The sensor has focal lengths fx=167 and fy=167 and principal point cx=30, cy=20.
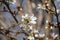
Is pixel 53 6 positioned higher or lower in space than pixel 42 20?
higher

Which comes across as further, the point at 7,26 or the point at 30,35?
the point at 7,26

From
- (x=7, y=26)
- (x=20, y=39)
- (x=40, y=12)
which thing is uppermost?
(x=40, y=12)

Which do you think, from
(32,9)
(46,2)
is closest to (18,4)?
(32,9)

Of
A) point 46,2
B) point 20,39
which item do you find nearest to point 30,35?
point 20,39

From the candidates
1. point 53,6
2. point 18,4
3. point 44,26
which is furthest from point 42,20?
point 18,4

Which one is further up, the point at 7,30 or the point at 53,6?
the point at 53,6

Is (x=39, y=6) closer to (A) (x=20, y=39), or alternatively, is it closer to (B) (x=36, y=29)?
(B) (x=36, y=29)

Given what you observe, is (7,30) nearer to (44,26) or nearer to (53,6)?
(44,26)
